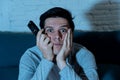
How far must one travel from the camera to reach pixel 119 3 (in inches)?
81.0

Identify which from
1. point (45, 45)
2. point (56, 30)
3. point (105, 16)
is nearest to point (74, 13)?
point (105, 16)

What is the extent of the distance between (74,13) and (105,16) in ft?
0.82

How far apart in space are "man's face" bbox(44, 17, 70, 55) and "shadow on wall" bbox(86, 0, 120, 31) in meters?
0.63

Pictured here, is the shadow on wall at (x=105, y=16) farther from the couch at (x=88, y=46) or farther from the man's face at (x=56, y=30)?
the man's face at (x=56, y=30)

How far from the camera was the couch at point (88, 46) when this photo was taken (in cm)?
174

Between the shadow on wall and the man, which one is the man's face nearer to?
the man

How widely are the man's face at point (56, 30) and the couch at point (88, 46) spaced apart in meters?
0.40

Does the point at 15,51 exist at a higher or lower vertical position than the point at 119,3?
lower

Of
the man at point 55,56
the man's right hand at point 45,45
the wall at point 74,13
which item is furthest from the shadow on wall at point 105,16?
the man's right hand at point 45,45

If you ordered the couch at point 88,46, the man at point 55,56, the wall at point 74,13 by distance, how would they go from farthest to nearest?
the wall at point 74,13
the couch at point 88,46
the man at point 55,56

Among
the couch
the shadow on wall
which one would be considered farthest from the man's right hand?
the shadow on wall

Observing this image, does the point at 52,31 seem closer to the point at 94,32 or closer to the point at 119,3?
the point at 94,32

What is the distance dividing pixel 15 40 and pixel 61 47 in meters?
0.48

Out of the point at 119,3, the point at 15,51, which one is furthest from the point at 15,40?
the point at 119,3
